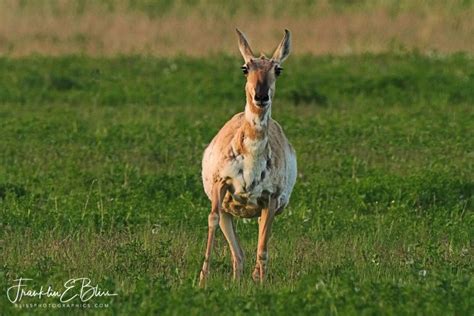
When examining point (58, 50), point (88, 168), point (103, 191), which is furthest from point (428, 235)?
point (58, 50)

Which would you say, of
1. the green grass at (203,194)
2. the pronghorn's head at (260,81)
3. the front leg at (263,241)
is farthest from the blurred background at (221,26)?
the pronghorn's head at (260,81)

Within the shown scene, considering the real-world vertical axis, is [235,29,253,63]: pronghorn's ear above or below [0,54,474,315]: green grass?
above

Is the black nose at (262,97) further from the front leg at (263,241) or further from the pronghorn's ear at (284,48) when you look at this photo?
the front leg at (263,241)

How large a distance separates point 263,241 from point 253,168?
0.61 m

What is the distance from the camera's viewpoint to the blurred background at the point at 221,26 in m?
27.2

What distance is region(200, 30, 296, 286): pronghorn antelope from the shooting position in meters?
10.8

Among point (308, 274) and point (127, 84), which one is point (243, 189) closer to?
point (308, 274)

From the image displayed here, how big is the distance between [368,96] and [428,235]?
9.55m

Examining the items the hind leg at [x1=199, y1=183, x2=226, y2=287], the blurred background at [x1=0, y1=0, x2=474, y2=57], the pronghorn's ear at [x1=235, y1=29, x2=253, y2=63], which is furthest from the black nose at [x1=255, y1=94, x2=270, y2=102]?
the blurred background at [x1=0, y1=0, x2=474, y2=57]

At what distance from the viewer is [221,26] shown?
95.8ft

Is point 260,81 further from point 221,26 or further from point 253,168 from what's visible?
point 221,26

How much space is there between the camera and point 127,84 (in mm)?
22781

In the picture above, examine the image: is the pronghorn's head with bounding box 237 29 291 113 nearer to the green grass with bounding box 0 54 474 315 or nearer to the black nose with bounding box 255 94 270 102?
the black nose with bounding box 255 94 270 102

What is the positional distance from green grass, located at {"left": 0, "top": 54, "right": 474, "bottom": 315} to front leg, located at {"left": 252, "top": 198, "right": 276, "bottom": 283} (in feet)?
0.90
